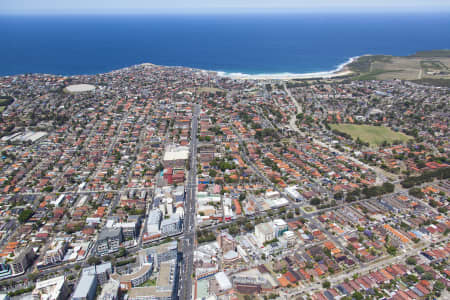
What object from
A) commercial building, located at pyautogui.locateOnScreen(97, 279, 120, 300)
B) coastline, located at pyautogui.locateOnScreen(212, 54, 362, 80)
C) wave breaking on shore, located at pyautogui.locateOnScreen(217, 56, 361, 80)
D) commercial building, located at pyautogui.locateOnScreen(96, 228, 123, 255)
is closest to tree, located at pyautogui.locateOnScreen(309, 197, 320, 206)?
commercial building, located at pyautogui.locateOnScreen(96, 228, 123, 255)

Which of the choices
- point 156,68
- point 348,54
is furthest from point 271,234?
point 348,54

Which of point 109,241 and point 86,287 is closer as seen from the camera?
point 86,287

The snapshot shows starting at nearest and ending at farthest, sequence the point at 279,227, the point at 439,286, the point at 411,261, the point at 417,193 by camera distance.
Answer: the point at 439,286 → the point at 411,261 → the point at 279,227 → the point at 417,193

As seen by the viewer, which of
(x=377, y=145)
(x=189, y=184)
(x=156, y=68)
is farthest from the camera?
(x=156, y=68)

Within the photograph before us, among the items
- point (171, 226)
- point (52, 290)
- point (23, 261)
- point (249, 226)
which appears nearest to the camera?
point (52, 290)

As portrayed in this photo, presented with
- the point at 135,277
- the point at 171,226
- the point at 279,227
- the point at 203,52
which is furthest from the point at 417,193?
the point at 203,52

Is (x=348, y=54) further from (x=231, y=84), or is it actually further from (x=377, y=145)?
(x=377, y=145)

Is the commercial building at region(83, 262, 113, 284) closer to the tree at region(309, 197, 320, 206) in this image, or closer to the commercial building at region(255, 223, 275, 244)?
the commercial building at region(255, 223, 275, 244)

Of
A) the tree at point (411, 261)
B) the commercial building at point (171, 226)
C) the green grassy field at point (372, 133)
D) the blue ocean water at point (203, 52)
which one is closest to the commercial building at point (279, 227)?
the commercial building at point (171, 226)

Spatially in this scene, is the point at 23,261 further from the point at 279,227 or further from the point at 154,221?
the point at 279,227
